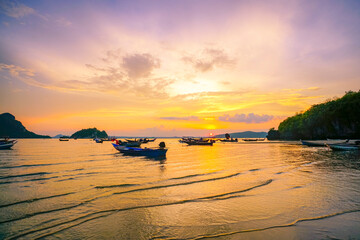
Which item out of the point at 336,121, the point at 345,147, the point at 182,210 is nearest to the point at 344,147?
the point at 345,147

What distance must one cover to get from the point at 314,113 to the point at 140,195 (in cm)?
12989

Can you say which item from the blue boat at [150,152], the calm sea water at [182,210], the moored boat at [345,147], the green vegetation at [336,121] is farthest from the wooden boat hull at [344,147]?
the green vegetation at [336,121]

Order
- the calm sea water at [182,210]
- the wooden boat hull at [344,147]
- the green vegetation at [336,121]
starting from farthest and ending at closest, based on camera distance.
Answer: the green vegetation at [336,121], the wooden boat hull at [344,147], the calm sea water at [182,210]

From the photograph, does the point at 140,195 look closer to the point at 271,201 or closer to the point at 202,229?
the point at 202,229

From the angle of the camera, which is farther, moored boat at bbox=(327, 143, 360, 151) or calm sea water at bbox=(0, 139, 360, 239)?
moored boat at bbox=(327, 143, 360, 151)

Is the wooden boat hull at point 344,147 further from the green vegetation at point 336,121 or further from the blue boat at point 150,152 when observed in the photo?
the green vegetation at point 336,121

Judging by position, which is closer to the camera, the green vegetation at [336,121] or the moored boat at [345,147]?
the moored boat at [345,147]

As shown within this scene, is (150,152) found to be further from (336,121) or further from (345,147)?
(336,121)

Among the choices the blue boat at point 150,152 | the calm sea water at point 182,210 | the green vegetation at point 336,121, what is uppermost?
the green vegetation at point 336,121

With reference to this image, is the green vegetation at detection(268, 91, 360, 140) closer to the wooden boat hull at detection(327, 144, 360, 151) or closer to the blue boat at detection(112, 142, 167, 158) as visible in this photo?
the wooden boat hull at detection(327, 144, 360, 151)

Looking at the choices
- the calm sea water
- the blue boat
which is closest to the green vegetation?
the blue boat

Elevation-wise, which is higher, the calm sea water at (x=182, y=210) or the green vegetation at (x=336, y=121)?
the green vegetation at (x=336, y=121)

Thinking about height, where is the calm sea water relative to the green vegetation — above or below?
below

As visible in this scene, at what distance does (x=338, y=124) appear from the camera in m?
93.5
